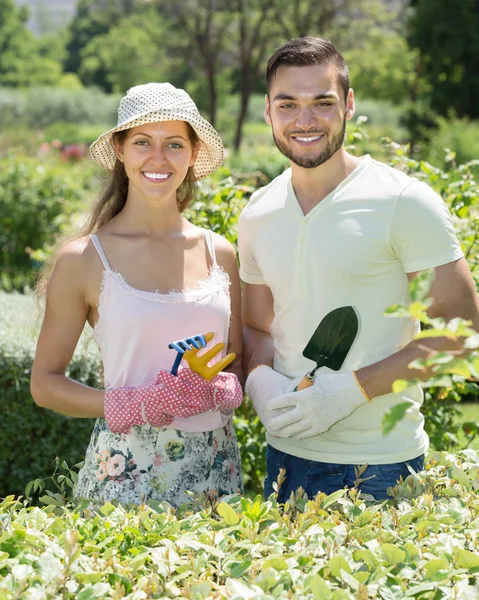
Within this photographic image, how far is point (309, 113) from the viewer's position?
210 cm

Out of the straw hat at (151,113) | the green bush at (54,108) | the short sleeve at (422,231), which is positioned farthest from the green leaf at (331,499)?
the green bush at (54,108)

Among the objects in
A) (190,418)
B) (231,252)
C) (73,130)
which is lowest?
(190,418)

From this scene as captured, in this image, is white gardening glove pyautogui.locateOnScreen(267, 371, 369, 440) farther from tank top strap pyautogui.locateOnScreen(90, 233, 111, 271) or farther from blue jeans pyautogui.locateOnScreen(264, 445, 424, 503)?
tank top strap pyautogui.locateOnScreen(90, 233, 111, 271)

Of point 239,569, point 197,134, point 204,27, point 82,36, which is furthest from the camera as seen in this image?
point 82,36

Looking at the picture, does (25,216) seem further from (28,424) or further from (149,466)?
(149,466)

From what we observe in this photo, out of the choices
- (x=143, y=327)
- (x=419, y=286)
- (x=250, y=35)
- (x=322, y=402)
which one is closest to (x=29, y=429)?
(x=143, y=327)

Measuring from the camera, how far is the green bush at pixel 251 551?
1360mm

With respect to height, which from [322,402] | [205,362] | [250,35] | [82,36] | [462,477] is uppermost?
[82,36]

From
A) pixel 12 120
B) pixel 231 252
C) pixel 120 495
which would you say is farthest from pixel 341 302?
pixel 12 120

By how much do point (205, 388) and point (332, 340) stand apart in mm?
323

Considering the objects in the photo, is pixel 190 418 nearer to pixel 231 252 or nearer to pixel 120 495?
pixel 120 495

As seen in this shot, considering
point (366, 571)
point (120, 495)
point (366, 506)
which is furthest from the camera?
point (120, 495)

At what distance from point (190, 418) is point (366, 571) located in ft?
2.63

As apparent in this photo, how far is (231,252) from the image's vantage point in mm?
2348
